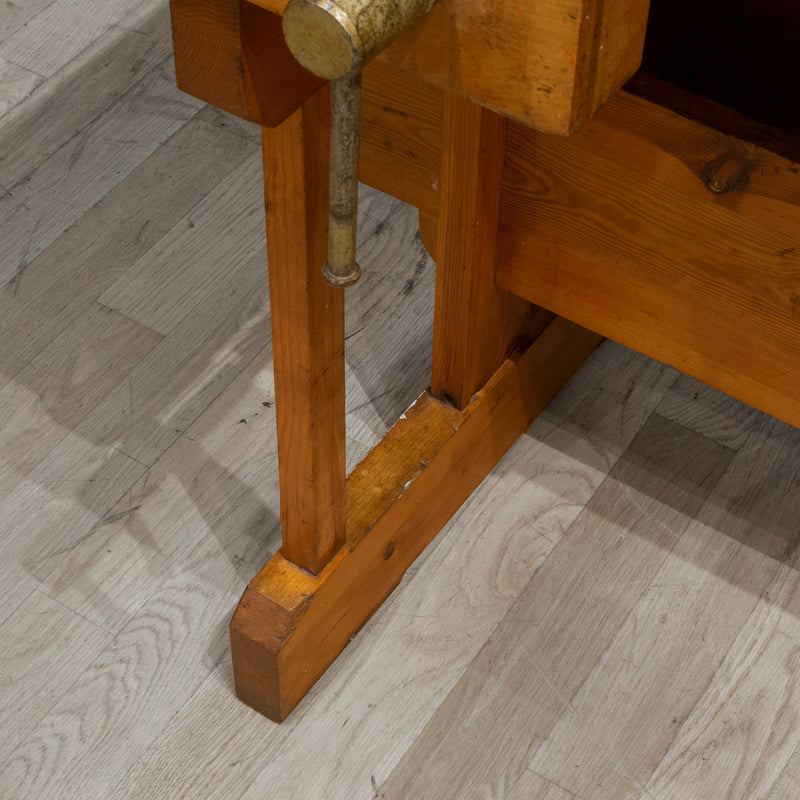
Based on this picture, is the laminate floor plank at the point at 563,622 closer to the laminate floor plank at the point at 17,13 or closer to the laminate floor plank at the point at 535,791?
the laminate floor plank at the point at 535,791

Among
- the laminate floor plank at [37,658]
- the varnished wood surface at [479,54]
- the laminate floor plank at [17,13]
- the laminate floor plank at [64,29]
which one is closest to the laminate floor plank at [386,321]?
the laminate floor plank at [37,658]

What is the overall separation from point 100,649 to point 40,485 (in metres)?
0.21

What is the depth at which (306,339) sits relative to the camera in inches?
39.7

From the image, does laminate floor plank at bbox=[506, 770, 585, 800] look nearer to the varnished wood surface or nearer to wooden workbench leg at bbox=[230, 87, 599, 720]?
wooden workbench leg at bbox=[230, 87, 599, 720]

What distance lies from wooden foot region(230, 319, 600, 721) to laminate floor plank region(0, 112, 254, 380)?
0.47 metres

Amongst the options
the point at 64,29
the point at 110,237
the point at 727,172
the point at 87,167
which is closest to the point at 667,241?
the point at 727,172

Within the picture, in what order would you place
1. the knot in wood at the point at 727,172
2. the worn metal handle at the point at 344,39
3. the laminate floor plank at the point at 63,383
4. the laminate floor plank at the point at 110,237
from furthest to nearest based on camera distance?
the laminate floor plank at the point at 110,237, the laminate floor plank at the point at 63,383, the knot in wood at the point at 727,172, the worn metal handle at the point at 344,39

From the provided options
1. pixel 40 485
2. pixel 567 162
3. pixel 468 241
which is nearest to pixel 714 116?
pixel 567 162

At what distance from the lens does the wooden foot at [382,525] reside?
3.92ft

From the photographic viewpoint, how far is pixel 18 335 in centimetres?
156

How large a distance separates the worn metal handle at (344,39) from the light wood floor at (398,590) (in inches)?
26.7

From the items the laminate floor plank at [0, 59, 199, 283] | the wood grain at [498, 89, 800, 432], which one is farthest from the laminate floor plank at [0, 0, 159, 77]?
the wood grain at [498, 89, 800, 432]

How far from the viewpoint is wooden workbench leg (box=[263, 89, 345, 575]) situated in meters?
0.90

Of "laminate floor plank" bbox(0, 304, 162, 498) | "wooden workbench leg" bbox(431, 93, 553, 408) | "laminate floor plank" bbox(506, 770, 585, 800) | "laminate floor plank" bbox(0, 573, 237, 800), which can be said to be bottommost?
"laminate floor plank" bbox(506, 770, 585, 800)
